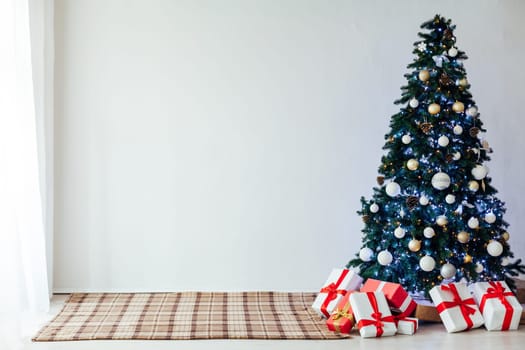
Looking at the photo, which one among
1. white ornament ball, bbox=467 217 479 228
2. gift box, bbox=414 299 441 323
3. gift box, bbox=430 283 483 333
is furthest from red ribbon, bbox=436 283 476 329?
white ornament ball, bbox=467 217 479 228

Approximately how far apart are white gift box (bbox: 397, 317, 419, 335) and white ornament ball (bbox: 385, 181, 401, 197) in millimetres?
727

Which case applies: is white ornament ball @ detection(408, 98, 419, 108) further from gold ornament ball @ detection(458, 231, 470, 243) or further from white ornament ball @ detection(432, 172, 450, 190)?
gold ornament ball @ detection(458, 231, 470, 243)

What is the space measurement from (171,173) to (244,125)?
59 cm

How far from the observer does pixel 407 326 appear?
3643 millimetres

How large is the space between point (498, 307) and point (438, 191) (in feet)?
2.34

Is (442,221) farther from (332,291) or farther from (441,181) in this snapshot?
(332,291)

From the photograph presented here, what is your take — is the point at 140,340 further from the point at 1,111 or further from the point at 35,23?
the point at 35,23

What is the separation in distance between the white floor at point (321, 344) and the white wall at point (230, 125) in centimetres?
113

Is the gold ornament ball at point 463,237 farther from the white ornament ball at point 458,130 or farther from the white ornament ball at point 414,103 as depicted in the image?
the white ornament ball at point 414,103

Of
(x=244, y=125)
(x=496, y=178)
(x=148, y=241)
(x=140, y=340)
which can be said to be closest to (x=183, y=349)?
(x=140, y=340)

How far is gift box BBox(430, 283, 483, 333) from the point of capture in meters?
3.69

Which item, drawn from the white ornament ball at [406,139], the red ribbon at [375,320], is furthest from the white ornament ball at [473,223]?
the red ribbon at [375,320]

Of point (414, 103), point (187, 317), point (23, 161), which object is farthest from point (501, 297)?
point (23, 161)

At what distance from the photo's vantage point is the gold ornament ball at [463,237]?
3.84 meters
